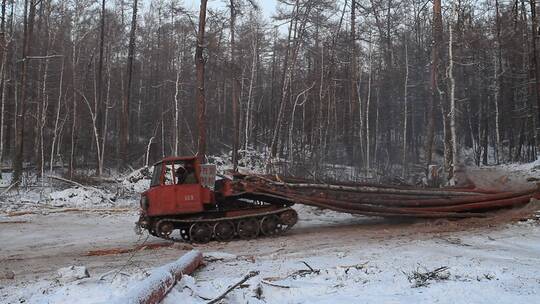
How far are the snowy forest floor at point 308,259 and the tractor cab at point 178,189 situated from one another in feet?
3.27

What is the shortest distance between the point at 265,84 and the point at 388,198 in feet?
125

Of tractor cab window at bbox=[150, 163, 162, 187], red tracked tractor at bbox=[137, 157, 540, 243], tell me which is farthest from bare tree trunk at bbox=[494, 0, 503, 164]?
tractor cab window at bbox=[150, 163, 162, 187]

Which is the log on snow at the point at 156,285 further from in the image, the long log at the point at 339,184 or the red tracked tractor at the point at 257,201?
the long log at the point at 339,184

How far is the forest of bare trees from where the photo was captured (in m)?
33.4

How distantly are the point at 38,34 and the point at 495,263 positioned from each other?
37.4 m

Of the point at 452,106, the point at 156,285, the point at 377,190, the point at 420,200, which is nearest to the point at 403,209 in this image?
the point at 420,200

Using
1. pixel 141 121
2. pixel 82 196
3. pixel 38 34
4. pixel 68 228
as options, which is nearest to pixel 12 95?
pixel 38 34

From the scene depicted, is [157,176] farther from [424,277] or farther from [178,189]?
[424,277]

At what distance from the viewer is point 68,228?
53.1 feet

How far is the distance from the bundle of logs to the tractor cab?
113cm

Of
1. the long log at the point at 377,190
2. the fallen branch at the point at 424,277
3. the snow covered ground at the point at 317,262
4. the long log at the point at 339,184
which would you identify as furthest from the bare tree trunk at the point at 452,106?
the fallen branch at the point at 424,277

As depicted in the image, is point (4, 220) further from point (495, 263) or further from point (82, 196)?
point (495, 263)

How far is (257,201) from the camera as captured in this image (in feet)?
Result: 47.3

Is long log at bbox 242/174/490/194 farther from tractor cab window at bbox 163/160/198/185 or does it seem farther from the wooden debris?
the wooden debris
